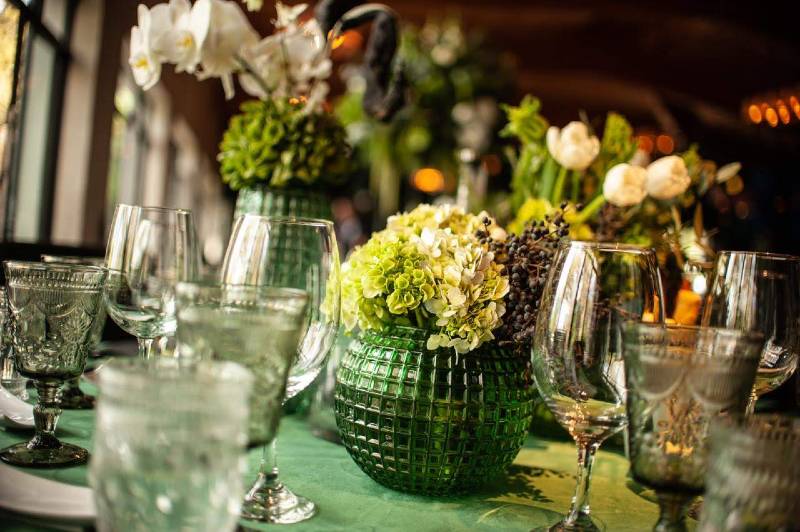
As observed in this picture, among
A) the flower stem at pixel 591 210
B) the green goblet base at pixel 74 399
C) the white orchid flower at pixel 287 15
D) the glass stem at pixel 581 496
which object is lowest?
the green goblet base at pixel 74 399

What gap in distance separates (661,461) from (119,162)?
20.6 feet

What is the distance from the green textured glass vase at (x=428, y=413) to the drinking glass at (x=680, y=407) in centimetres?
27

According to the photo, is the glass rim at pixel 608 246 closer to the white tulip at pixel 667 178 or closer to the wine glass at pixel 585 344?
the wine glass at pixel 585 344

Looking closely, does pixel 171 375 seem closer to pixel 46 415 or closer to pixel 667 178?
pixel 46 415

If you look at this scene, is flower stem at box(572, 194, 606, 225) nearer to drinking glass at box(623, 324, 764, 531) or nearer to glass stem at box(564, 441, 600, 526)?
glass stem at box(564, 441, 600, 526)

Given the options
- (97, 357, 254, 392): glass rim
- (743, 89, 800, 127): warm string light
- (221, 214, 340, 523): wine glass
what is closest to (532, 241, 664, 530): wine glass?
(221, 214, 340, 523): wine glass

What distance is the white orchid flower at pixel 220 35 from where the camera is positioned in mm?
1117

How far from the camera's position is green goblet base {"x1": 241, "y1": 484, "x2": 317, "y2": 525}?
2.37 ft

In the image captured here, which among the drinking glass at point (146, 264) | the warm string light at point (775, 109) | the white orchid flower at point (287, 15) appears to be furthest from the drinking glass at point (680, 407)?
the warm string light at point (775, 109)

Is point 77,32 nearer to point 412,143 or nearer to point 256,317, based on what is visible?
point 412,143

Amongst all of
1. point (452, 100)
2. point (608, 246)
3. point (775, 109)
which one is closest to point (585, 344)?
point (608, 246)

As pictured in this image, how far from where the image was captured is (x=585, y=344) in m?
0.77

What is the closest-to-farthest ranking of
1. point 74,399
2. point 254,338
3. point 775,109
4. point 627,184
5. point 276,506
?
point 254,338 < point 276,506 < point 74,399 < point 627,184 < point 775,109

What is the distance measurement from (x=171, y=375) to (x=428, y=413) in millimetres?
389
